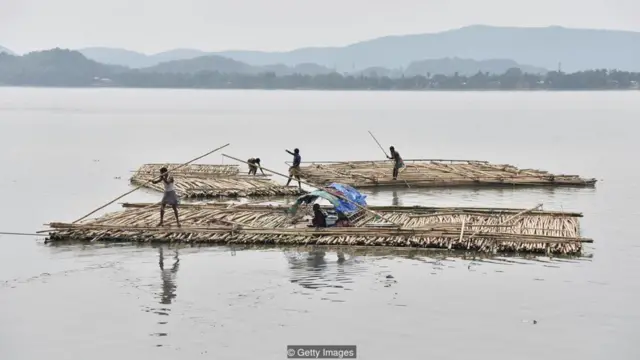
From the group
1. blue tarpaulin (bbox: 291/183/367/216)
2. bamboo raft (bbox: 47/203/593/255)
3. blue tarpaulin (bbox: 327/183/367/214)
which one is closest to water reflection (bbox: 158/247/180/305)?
bamboo raft (bbox: 47/203/593/255)

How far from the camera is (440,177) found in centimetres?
2839

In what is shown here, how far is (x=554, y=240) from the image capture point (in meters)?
17.1

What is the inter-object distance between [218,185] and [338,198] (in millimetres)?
7839

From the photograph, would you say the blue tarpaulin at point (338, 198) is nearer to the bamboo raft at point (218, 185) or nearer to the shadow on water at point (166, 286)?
the shadow on water at point (166, 286)

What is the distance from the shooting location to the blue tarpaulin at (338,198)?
61.4 ft

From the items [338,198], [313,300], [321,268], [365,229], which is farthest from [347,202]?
[313,300]

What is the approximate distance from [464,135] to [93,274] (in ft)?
188

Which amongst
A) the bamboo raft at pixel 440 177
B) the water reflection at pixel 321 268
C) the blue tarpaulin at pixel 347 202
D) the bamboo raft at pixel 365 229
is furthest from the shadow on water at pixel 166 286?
the bamboo raft at pixel 440 177

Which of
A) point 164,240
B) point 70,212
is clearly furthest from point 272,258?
point 70,212

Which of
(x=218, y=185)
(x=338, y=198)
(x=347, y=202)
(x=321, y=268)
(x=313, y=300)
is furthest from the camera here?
(x=218, y=185)

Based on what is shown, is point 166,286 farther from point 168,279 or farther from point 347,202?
point 347,202

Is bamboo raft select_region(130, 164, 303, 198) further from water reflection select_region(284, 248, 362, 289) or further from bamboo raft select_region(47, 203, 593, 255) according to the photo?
water reflection select_region(284, 248, 362, 289)

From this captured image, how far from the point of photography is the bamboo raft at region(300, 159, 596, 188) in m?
28.0

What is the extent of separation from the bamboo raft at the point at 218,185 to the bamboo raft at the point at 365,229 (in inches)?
181
